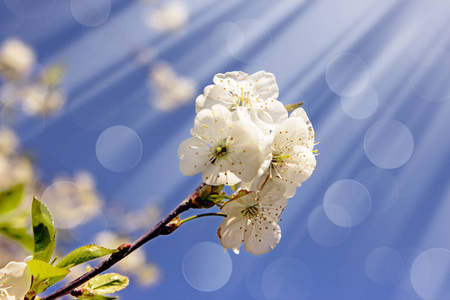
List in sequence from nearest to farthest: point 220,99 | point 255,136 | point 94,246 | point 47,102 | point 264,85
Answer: point 94,246, point 255,136, point 220,99, point 264,85, point 47,102

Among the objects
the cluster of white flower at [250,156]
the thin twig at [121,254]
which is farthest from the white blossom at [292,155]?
the thin twig at [121,254]

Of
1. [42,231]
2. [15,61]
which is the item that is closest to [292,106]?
[42,231]

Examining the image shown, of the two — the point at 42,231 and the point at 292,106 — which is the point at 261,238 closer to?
the point at 292,106

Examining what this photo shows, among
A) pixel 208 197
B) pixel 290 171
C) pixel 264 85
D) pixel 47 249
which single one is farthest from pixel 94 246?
pixel 264 85

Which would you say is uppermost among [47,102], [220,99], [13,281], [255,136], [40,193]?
[47,102]

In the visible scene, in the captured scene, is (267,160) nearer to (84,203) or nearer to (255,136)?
(255,136)

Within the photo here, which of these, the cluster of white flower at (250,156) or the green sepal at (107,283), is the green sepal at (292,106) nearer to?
the cluster of white flower at (250,156)
